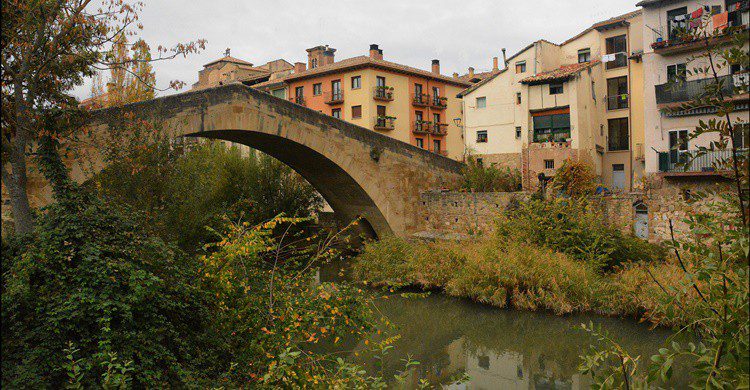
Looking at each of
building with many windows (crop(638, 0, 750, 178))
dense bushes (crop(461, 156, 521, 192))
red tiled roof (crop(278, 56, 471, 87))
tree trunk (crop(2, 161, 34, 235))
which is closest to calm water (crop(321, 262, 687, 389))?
tree trunk (crop(2, 161, 34, 235))

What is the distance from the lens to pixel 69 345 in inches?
166

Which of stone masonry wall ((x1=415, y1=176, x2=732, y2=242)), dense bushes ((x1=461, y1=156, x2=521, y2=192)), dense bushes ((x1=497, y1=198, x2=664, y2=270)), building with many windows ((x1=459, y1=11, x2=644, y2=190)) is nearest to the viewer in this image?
dense bushes ((x1=497, y1=198, x2=664, y2=270))

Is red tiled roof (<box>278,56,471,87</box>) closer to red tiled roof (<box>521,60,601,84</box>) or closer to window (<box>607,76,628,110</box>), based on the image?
red tiled roof (<box>521,60,601,84</box>)

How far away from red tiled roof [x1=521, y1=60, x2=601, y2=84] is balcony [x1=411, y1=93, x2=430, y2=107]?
29.5 feet

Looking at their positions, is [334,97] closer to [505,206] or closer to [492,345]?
[505,206]

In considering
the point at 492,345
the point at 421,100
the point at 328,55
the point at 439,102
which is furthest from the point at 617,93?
the point at 328,55

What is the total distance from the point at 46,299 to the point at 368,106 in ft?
75.2

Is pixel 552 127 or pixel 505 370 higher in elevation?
pixel 552 127

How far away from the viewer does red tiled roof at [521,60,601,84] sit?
746 inches

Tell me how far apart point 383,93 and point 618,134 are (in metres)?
10.9

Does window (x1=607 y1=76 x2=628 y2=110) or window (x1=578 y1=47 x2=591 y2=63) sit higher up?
window (x1=578 y1=47 x2=591 y2=63)

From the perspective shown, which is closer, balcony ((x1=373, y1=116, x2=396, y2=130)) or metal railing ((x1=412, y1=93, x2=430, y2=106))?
balcony ((x1=373, y1=116, x2=396, y2=130))

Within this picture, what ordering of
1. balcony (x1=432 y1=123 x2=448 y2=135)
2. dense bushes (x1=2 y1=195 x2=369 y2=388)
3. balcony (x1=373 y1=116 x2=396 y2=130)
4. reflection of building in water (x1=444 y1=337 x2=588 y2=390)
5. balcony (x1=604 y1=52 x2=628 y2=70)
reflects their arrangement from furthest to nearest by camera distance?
balcony (x1=432 y1=123 x2=448 y2=135), balcony (x1=373 y1=116 x2=396 y2=130), balcony (x1=604 y1=52 x2=628 y2=70), reflection of building in water (x1=444 y1=337 x2=588 y2=390), dense bushes (x1=2 y1=195 x2=369 y2=388)

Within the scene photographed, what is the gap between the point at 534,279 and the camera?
11.9m
